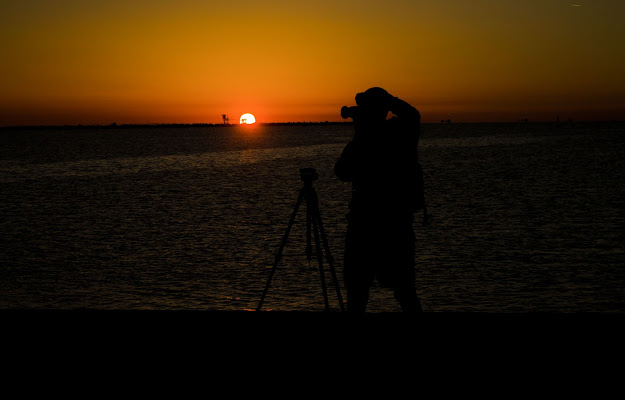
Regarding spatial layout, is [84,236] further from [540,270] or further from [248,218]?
[540,270]

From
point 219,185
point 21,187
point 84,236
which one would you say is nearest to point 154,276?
point 84,236

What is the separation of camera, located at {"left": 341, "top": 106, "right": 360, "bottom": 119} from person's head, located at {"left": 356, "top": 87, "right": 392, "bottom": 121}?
4 centimetres

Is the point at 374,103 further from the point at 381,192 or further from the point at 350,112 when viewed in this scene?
the point at 381,192

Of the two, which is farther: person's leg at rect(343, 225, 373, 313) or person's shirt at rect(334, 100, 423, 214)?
person's leg at rect(343, 225, 373, 313)

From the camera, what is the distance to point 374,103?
4953mm

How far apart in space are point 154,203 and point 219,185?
13422mm

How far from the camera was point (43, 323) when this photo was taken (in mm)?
5375

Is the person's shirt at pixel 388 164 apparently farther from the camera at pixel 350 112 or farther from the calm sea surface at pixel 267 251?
the calm sea surface at pixel 267 251

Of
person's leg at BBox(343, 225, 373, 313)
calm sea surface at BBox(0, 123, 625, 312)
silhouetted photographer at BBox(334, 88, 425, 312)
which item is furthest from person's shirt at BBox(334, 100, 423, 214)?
calm sea surface at BBox(0, 123, 625, 312)

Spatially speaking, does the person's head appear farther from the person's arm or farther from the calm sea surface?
the calm sea surface

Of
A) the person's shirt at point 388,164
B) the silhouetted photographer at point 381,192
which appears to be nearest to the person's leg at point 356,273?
the silhouetted photographer at point 381,192

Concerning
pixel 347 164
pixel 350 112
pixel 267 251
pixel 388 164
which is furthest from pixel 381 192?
pixel 267 251

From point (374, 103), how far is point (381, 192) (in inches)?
26.2

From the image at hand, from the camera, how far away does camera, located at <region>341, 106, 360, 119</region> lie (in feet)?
16.5
